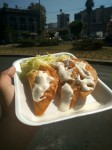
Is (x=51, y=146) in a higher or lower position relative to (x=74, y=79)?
lower

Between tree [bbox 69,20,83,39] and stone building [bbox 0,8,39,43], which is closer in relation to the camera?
tree [bbox 69,20,83,39]

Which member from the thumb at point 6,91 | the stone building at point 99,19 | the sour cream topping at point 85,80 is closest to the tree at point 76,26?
the stone building at point 99,19

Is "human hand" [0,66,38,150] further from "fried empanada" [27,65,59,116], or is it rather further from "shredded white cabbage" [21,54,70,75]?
"shredded white cabbage" [21,54,70,75]

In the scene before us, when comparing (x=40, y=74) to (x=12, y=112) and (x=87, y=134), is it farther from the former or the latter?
(x=87, y=134)

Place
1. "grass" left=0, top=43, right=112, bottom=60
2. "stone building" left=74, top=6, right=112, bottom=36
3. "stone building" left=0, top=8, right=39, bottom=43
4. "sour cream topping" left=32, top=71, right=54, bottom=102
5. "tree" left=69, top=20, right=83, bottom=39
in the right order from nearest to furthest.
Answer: "sour cream topping" left=32, top=71, right=54, bottom=102
"grass" left=0, top=43, right=112, bottom=60
"tree" left=69, top=20, right=83, bottom=39
"stone building" left=0, top=8, right=39, bottom=43
"stone building" left=74, top=6, right=112, bottom=36

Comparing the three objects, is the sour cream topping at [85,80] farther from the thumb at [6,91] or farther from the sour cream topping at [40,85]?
the thumb at [6,91]

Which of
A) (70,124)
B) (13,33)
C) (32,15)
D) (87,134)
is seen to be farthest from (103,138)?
(32,15)

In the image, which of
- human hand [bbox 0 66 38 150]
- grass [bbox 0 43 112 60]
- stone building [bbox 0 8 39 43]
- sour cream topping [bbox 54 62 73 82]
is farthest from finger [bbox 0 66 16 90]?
stone building [bbox 0 8 39 43]
